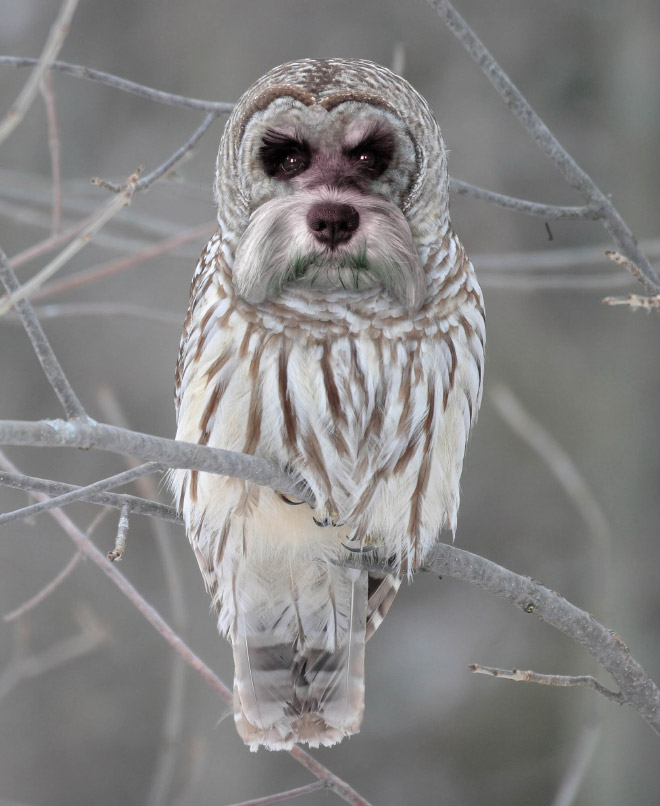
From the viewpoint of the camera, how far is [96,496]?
7.01ft

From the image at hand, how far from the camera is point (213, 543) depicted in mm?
3238

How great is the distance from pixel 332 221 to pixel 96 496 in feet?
3.14

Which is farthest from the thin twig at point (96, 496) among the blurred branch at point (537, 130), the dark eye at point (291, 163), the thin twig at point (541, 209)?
the blurred branch at point (537, 130)

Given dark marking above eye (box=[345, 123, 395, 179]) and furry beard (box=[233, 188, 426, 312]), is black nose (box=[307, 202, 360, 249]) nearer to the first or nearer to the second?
furry beard (box=[233, 188, 426, 312])

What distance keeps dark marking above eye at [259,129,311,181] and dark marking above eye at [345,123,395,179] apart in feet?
0.39

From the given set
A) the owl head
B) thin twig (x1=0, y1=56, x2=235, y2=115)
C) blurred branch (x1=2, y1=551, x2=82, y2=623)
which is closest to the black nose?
the owl head

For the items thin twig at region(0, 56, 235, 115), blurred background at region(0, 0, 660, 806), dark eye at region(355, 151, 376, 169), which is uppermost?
thin twig at region(0, 56, 235, 115)

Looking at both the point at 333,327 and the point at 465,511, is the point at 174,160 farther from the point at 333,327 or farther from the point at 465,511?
the point at 465,511

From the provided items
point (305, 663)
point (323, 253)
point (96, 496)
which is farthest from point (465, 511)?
point (96, 496)

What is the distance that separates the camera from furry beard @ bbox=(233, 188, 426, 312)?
264cm

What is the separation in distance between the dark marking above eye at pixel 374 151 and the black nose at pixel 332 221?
15 centimetres

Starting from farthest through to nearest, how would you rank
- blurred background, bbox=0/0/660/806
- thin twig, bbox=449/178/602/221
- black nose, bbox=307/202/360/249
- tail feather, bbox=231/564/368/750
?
blurred background, bbox=0/0/660/806
tail feather, bbox=231/564/368/750
thin twig, bbox=449/178/602/221
black nose, bbox=307/202/360/249

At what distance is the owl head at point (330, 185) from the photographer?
2.63m

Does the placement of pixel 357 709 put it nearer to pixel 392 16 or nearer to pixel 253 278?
pixel 253 278
